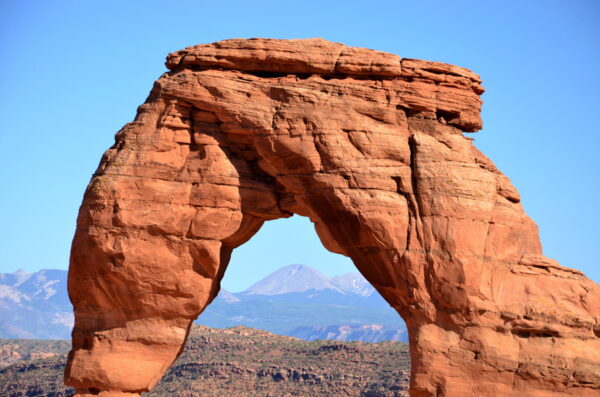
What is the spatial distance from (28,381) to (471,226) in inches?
1189

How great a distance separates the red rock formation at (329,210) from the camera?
82.8 ft

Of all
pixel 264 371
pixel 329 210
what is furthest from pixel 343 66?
pixel 264 371

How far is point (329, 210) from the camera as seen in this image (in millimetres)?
25859

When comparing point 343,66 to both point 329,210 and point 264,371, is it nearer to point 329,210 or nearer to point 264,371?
point 329,210

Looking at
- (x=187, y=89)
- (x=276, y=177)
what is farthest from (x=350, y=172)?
(x=187, y=89)

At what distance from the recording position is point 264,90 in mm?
26172

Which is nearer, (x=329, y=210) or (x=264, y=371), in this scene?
(x=329, y=210)

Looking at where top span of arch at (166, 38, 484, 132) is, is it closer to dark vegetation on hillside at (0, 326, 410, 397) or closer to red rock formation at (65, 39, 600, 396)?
red rock formation at (65, 39, 600, 396)

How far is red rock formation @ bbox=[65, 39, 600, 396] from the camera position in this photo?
82.8 ft

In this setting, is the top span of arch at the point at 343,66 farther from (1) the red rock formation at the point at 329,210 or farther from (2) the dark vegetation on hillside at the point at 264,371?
(2) the dark vegetation on hillside at the point at 264,371

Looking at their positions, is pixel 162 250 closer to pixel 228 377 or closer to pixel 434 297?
pixel 434 297

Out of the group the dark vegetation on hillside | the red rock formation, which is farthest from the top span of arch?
the dark vegetation on hillside

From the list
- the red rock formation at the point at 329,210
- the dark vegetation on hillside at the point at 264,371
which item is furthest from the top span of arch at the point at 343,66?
the dark vegetation on hillside at the point at 264,371

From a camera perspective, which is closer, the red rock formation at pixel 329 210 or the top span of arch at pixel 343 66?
the red rock formation at pixel 329 210
